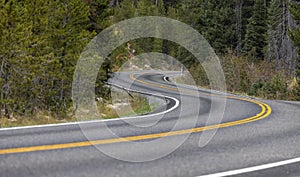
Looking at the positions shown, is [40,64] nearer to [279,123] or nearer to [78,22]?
[78,22]

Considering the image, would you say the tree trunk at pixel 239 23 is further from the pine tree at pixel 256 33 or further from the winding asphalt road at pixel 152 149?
the winding asphalt road at pixel 152 149

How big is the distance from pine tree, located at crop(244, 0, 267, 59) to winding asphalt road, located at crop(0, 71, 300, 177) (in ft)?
123

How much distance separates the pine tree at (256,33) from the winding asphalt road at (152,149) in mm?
37584

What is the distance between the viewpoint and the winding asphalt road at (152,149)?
6.05 m

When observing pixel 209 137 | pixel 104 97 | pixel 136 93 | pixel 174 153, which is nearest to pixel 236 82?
pixel 136 93

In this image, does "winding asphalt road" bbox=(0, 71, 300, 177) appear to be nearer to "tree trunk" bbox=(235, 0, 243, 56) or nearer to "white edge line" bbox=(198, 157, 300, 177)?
"white edge line" bbox=(198, 157, 300, 177)

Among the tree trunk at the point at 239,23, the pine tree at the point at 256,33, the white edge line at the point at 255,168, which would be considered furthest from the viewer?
the tree trunk at the point at 239,23

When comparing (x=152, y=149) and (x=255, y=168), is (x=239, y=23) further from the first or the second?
(x=255, y=168)

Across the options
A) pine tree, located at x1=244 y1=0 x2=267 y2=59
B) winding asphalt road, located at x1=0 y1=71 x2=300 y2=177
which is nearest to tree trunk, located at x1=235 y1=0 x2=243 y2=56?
pine tree, located at x1=244 y1=0 x2=267 y2=59

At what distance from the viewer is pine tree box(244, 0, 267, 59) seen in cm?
4719

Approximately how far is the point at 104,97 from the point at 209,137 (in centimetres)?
1156

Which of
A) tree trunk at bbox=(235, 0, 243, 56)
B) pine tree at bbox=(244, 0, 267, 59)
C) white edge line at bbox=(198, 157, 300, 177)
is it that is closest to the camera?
white edge line at bbox=(198, 157, 300, 177)

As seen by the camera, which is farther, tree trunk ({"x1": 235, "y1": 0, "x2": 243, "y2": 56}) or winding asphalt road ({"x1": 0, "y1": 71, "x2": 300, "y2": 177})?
tree trunk ({"x1": 235, "y1": 0, "x2": 243, "y2": 56})

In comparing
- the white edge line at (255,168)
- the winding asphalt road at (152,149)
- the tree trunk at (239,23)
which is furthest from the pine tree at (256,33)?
the white edge line at (255,168)
